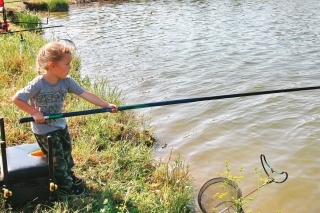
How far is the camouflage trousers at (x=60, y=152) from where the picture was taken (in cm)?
345

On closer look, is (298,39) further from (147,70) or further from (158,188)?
(158,188)

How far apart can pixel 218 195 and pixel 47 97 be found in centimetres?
183

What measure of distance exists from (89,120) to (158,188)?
1668 millimetres

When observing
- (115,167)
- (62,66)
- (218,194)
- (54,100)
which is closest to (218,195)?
(218,194)

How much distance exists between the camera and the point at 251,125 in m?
6.43

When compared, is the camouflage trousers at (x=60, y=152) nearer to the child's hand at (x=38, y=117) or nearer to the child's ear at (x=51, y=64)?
the child's hand at (x=38, y=117)

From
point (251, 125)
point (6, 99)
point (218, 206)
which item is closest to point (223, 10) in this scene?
point (251, 125)

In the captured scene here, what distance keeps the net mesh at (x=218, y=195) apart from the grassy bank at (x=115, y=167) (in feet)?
0.60

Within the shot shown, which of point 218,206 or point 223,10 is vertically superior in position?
point 223,10

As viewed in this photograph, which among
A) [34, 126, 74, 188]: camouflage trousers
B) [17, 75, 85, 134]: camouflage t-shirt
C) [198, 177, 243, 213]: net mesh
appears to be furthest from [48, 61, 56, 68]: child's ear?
[198, 177, 243, 213]: net mesh

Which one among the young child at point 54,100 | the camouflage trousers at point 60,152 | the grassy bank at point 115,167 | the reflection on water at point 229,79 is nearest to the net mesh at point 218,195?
the grassy bank at point 115,167

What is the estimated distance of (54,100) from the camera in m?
3.43

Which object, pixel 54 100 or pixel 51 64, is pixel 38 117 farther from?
pixel 51 64

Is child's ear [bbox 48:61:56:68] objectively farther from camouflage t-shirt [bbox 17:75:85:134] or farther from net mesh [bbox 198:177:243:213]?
net mesh [bbox 198:177:243:213]
